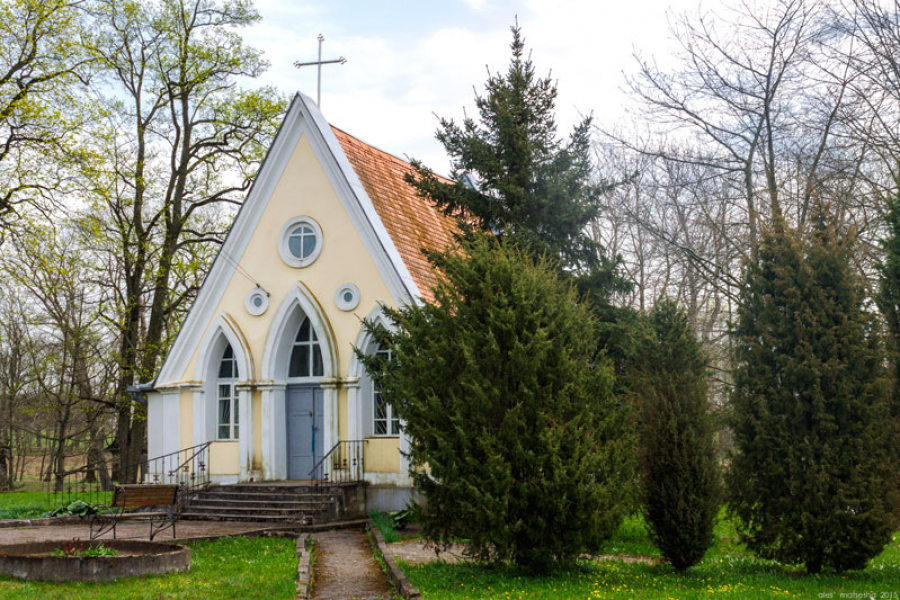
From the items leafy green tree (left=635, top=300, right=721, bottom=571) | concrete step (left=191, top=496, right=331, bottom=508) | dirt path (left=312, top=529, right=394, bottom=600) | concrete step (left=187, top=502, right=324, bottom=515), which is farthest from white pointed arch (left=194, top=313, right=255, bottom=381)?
leafy green tree (left=635, top=300, right=721, bottom=571)

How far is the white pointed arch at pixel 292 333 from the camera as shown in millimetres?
18406

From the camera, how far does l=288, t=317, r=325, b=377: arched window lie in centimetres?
1919

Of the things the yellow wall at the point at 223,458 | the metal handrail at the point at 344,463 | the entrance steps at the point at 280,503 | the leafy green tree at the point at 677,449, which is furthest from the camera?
the yellow wall at the point at 223,458

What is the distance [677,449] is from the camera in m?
10.9

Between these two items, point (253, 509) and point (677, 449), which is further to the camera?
point (253, 509)

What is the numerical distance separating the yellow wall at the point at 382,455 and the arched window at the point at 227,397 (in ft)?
11.0

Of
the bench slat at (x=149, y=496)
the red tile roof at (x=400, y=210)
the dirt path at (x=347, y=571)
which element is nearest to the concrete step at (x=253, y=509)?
the dirt path at (x=347, y=571)

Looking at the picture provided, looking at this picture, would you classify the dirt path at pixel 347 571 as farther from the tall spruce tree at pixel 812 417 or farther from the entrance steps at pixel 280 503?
the tall spruce tree at pixel 812 417

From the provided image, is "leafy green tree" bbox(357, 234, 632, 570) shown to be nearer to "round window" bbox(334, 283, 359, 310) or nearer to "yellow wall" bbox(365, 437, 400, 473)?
"yellow wall" bbox(365, 437, 400, 473)

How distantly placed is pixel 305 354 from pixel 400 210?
394 cm

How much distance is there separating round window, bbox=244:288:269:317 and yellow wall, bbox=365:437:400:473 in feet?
12.2

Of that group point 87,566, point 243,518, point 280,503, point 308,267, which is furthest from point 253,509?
point 87,566

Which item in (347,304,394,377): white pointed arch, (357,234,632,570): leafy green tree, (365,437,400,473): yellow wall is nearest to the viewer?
(357,234,632,570): leafy green tree

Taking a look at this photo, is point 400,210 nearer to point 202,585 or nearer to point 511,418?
point 511,418
